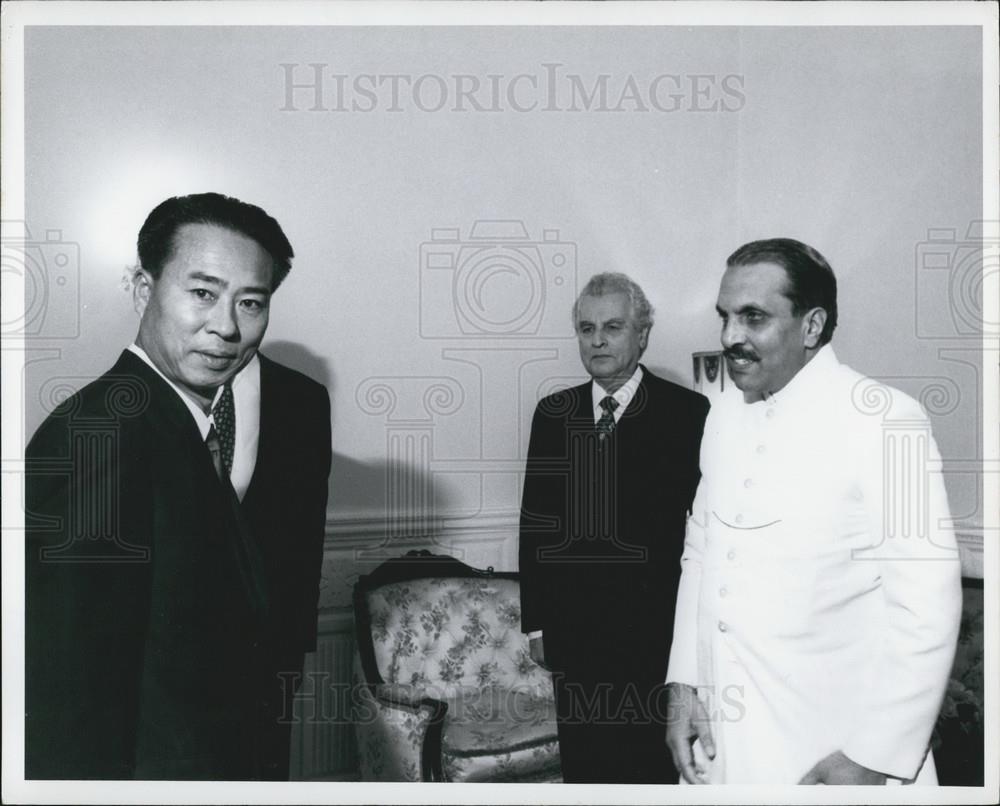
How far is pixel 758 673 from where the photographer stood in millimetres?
2873

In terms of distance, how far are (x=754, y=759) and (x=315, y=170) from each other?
2.08m

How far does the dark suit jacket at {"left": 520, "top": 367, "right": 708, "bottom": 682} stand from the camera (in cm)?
294

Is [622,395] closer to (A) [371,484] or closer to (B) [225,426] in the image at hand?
(A) [371,484]

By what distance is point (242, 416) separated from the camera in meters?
2.96

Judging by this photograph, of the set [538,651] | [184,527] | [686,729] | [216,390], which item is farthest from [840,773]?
[216,390]

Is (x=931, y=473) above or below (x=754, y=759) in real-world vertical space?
above

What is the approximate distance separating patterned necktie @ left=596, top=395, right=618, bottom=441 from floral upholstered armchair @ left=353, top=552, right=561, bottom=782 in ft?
1.64

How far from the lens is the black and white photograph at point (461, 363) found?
9.55ft

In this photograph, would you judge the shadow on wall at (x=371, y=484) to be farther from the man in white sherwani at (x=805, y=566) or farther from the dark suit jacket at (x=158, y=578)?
the man in white sherwani at (x=805, y=566)

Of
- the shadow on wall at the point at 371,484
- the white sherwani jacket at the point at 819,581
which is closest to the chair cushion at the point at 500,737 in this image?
the white sherwani jacket at the point at 819,581

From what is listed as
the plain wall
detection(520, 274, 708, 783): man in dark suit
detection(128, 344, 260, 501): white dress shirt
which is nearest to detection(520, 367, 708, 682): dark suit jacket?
detection(520, 274, 708, 783): man in dark suit

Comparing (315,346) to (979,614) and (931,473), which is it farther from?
(979,614)

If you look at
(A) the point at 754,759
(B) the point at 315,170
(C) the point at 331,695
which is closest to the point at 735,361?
(A) the point at 754,759

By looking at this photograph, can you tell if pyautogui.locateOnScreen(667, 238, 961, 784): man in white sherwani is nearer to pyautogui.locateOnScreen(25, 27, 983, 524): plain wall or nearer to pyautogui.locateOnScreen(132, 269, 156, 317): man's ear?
pyautogui.locateOnScreen(25, 27, 983, 524): plain wall
